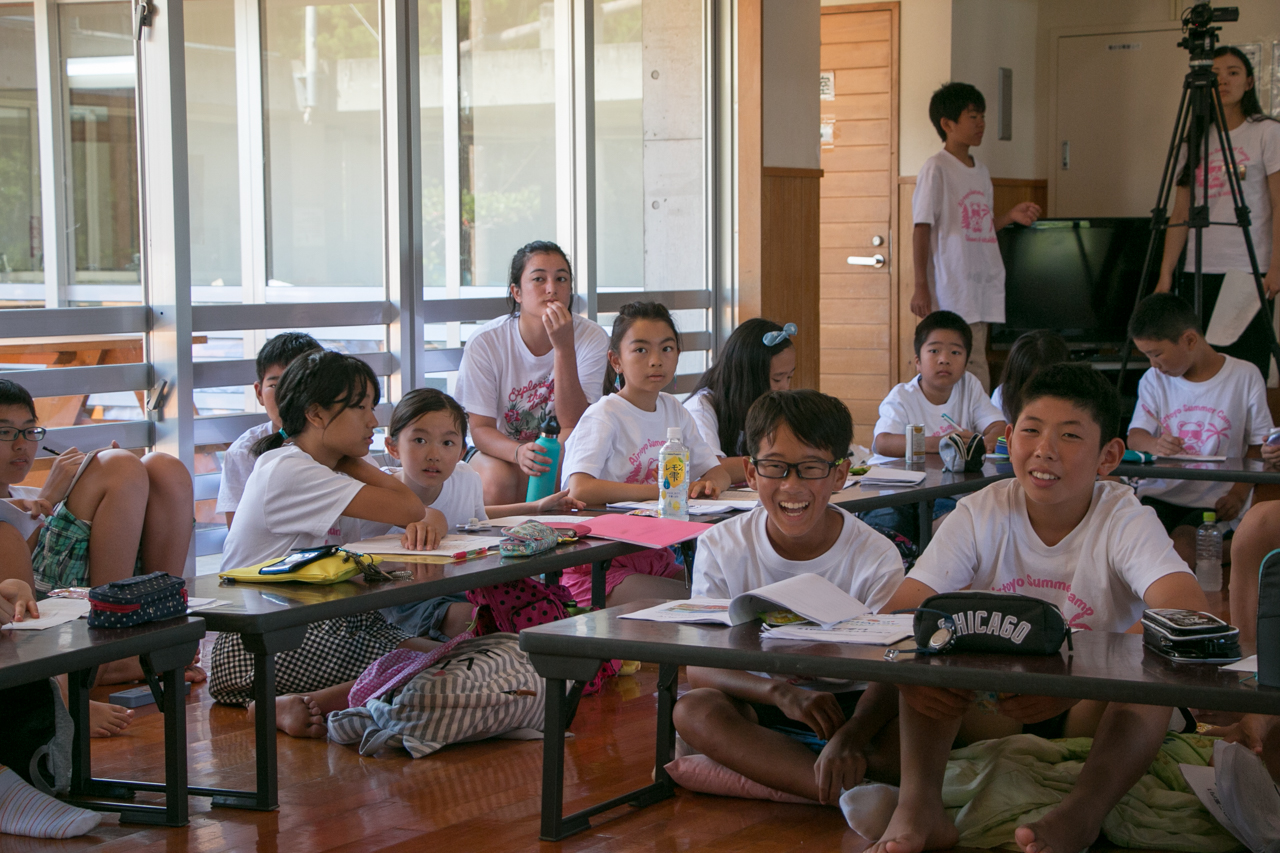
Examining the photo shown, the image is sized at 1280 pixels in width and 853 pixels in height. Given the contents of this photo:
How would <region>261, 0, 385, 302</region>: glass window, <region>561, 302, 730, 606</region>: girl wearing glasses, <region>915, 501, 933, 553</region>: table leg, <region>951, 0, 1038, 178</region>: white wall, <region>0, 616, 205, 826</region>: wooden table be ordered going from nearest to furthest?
<region>0, 616, 205, 826</region>: wooden table
<region>561, 302, 730, 606</region>: girl wearing glasses
<region>915, 501, 933, 553</region>: table leg
<region>261, 0, 385, 302</region>: glass window
<region>951, 0, 1038, 178</region>: white wall

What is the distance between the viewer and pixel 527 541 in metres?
2.70

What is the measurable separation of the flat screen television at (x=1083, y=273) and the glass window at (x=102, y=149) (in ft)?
15.8

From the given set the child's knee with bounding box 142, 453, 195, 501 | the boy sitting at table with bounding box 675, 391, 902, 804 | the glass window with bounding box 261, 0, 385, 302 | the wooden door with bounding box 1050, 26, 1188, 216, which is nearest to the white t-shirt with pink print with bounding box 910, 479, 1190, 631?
the boy sitting at table with bounding box 675, 391, 902, 804

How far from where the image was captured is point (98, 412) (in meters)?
4.10

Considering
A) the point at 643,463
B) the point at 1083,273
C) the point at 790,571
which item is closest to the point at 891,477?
the point at 643,463

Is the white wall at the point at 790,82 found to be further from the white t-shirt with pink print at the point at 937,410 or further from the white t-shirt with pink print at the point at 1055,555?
the white t-shirt with pink print at the point at 1055,555

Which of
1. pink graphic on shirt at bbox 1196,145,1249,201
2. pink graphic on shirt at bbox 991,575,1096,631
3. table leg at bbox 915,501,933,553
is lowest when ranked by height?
table leg at bbox 915,501,933,553

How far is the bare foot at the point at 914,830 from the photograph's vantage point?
2.10m

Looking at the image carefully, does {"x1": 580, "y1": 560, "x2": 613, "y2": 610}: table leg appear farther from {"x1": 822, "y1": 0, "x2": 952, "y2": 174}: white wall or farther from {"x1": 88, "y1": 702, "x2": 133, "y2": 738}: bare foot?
{"x1": 822, "y1": 0, "x2": 952, "y2": 174}: white wall

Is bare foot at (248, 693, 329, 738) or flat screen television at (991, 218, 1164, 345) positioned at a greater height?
flat screen television at (991, 218, 1164, 345)

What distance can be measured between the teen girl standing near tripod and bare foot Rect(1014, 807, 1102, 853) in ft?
14.8

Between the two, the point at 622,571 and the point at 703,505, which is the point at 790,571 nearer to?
the point at 703,505

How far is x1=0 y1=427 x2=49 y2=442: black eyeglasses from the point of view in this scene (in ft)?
9.25

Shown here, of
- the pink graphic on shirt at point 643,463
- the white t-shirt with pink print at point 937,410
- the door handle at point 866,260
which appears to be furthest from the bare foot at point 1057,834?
the door handle at point 866,260
